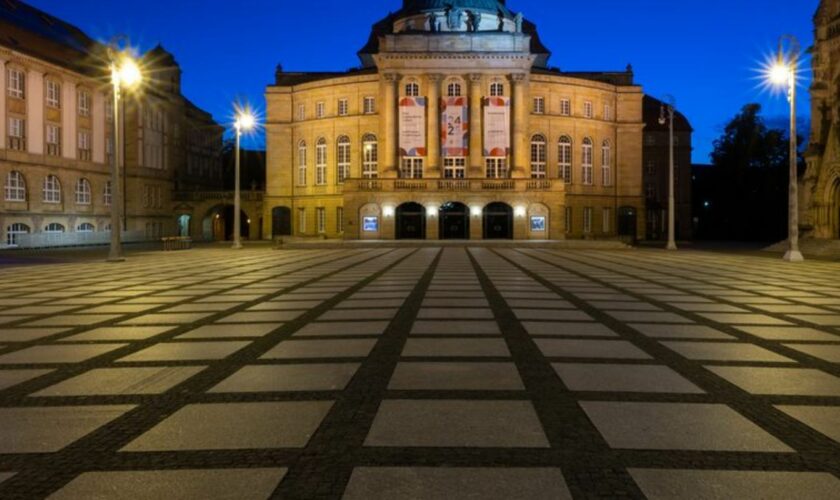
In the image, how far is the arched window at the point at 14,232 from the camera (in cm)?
5744

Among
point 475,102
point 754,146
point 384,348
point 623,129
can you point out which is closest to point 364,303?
point 384,348

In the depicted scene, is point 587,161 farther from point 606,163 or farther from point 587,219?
point 587,219

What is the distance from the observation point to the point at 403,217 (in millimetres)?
68812

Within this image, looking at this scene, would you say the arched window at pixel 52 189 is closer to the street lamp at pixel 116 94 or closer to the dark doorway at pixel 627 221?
the street lamp at pixel 116 94

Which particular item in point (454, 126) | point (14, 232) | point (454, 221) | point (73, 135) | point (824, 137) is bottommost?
point (14, 232)

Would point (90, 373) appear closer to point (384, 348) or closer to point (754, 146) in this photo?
point (384, 348)

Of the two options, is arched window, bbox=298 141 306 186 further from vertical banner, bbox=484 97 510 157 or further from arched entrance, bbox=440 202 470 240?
vertical banner, bbox=484 97 510 157

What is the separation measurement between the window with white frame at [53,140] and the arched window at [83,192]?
3.71 m

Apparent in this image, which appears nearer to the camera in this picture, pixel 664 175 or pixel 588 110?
pixel 588 110

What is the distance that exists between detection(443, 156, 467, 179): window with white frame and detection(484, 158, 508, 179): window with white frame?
2.25 meters

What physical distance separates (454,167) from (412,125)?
615 cm

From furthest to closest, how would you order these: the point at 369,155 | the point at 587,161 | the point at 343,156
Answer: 1. the point at 587,161
2. the point at 343,156
3. the point at 369,155

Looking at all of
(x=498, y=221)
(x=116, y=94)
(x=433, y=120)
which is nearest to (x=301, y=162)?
(x=433, y=120)

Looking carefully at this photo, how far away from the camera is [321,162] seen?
8194 centimetres
